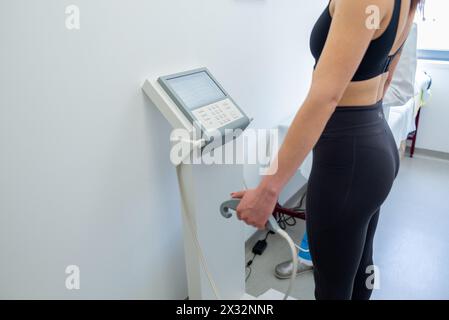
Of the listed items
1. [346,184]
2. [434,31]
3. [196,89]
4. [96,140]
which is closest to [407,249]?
[346,184]

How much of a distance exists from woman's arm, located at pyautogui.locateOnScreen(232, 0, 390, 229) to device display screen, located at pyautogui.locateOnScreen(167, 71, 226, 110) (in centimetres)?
45

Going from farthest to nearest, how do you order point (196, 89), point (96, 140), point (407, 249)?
1. point (407, 249)
2. point (196, 89)
3. point (96, 140)

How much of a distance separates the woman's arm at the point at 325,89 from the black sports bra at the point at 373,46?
59 millimetres

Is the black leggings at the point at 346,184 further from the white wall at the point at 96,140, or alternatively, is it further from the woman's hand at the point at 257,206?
the white wall at the point at 96,140

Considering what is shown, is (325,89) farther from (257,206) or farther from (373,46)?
(257,206)

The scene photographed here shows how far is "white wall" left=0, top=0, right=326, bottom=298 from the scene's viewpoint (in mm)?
852

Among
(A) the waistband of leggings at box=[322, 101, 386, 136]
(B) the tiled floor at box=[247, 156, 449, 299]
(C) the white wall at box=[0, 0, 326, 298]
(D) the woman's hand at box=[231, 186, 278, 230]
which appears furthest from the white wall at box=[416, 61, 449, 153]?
(D) the woman's hand at box=[231, 186, 278, 230]

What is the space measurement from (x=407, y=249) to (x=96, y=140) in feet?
6.02

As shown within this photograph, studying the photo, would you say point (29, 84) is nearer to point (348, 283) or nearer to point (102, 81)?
point (102, 81)

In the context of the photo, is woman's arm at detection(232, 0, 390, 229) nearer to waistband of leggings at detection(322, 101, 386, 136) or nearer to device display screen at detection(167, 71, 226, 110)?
waistband of leggings at detection(322, 101, 386, 136)

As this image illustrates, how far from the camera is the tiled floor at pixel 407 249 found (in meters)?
1.73

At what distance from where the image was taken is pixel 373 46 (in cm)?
80

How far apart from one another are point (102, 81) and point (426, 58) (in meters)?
3.26

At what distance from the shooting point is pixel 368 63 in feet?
2.72
